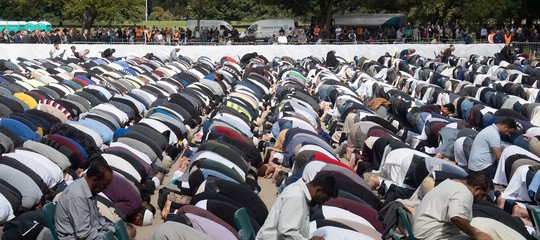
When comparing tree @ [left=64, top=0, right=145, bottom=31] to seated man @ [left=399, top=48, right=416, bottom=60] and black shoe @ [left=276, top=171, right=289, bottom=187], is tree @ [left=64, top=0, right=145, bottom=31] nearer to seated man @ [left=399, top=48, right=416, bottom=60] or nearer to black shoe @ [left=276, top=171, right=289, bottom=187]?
seated man @ [left=399, top=48, right=416, bottom=60]

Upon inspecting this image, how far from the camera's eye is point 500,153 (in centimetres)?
1205

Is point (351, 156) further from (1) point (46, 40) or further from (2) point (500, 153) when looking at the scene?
(1) point (46, 40)

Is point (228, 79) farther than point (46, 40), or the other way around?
point (46, 40)

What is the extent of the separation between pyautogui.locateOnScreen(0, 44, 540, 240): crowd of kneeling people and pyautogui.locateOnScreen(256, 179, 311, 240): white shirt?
0.04 feet

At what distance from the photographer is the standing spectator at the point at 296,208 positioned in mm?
7195

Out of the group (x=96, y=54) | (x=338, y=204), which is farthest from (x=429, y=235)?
(x=96, y=54)

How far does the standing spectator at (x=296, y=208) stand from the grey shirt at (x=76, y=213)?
5.68ft

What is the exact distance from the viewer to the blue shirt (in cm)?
1212

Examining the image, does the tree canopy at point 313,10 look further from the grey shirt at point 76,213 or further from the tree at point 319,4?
the grey shirt at point 76,213

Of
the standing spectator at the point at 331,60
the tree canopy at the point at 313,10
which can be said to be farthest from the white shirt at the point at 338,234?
the tree canopy at the point at 313,10

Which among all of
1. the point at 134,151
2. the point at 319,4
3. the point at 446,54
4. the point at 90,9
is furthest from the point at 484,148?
the point at 90,9

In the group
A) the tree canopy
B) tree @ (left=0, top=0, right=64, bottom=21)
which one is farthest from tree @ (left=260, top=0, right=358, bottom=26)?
tree @ (left=0, top=0, right=64, bottom=21)

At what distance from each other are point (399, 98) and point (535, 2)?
99.3 feet

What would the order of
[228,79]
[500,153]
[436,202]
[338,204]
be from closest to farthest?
[436,202] < [338,204] < [500,153] < [228,79]
